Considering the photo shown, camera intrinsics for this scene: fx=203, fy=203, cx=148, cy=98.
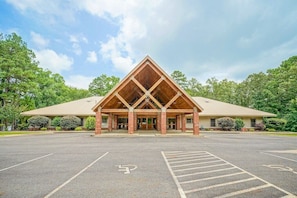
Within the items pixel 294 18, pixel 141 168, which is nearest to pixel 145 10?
pixel 294 18

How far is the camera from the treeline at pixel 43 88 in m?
32.0

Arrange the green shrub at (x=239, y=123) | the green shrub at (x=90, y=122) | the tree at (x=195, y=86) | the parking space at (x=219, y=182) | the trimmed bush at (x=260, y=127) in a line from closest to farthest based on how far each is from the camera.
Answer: the parking space at (x=219, y=182) < the green shrub at (x=90, y=122) < the green shrub at (x=239, y=123) < the trimmed bush at (x=260, y=127) < the tree at (x=195, y=86)

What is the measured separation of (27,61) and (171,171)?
1534 inches

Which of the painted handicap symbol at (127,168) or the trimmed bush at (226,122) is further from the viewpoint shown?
the trimmed bush at (226,122)

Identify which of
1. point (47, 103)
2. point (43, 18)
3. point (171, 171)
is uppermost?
→ point (43, 18)

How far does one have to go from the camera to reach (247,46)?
89.6ft

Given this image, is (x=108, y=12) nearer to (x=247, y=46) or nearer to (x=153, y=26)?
(x=153, y=26)

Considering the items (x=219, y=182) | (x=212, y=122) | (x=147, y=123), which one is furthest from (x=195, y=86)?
(x=219, y=182)

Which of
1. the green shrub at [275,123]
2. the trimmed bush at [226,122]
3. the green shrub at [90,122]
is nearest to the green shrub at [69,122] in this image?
the green shrub at [90,122]

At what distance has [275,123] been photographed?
2959 centimetres

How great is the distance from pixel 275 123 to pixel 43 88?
1649 inches

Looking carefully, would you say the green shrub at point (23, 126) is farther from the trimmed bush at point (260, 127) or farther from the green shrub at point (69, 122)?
Answer: the trimmed bush at point (260, 127)

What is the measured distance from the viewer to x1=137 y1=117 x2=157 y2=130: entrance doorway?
29000mm

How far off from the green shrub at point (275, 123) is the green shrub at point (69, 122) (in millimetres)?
27744
